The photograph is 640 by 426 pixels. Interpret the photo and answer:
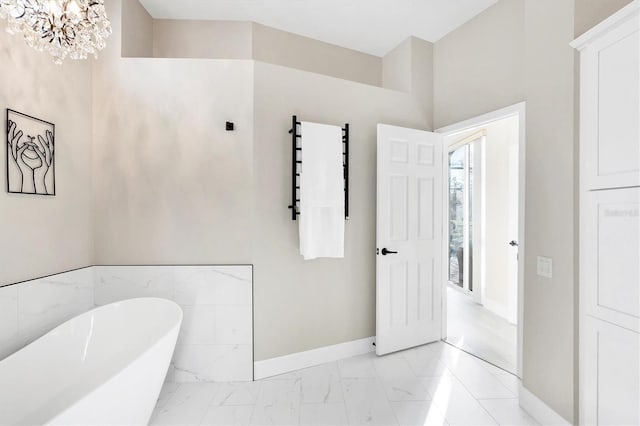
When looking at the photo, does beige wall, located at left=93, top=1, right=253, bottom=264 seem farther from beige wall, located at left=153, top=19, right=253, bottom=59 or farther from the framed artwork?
beige wall, located at left=153, top=19, right=253, bottom=59

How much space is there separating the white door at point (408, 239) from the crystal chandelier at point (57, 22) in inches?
79.8

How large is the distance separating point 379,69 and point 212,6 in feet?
6.05

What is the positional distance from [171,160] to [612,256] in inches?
107

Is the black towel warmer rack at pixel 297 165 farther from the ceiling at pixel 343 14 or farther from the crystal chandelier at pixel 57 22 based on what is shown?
the crystal chandelier at pixel 57 22

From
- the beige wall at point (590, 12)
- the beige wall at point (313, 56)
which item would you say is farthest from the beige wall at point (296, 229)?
the beige wall at point (590, 12)

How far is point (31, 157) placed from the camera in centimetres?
176

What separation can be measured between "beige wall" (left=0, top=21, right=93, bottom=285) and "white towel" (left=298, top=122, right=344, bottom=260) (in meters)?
1.59

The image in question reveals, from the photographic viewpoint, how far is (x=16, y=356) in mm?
1460

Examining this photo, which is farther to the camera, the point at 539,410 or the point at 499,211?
the point at 499,211

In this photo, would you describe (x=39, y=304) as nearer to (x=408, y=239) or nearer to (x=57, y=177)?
(x=57, y=177)

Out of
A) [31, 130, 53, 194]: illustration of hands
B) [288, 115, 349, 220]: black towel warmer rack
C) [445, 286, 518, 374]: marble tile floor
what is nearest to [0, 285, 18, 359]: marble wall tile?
[31, 130, 53, 194]: illustration of hands

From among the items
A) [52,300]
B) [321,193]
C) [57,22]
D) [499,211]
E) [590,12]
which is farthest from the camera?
[499,211]

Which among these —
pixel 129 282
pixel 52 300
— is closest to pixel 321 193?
pixel 129 282

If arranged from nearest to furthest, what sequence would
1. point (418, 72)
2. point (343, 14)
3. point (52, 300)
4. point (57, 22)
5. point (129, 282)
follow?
point (57, 22)
point (52, 300)
point (129, 282)
point (343, 14)
point (418, 72)
